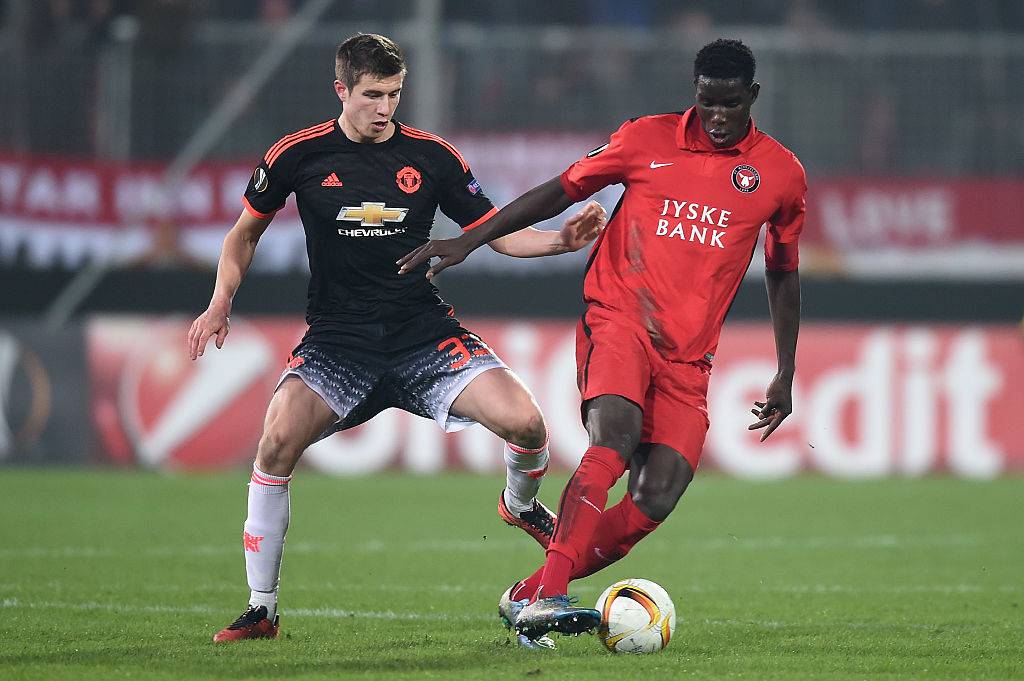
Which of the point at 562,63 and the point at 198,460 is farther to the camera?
the point at 562,63

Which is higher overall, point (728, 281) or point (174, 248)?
point (728, 281)

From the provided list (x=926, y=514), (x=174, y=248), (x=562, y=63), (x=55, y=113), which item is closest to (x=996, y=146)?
(x=562, y=63)

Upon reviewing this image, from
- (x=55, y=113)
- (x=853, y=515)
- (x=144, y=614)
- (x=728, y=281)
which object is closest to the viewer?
(x=728, y=281)

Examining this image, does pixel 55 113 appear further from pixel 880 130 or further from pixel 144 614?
pixel 144 614

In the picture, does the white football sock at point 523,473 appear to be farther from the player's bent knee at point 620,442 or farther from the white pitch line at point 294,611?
the player's bent knee at point 620,442

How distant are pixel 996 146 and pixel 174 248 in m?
7.87

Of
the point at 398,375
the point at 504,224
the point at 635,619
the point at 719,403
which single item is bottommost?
the point at 719,403

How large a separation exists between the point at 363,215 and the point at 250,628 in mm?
1614

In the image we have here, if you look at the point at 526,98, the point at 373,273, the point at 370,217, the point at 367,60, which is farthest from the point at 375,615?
the point at 526,98

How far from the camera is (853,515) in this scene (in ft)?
36.6

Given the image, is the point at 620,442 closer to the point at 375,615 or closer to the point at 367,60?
the point at 375,615

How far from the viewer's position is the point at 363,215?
20.5 feet

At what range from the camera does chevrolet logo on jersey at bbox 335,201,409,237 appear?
20.5ft

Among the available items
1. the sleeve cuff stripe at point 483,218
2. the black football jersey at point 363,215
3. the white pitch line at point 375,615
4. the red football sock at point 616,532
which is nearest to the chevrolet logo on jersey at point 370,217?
the black football jersey at point 363,215
